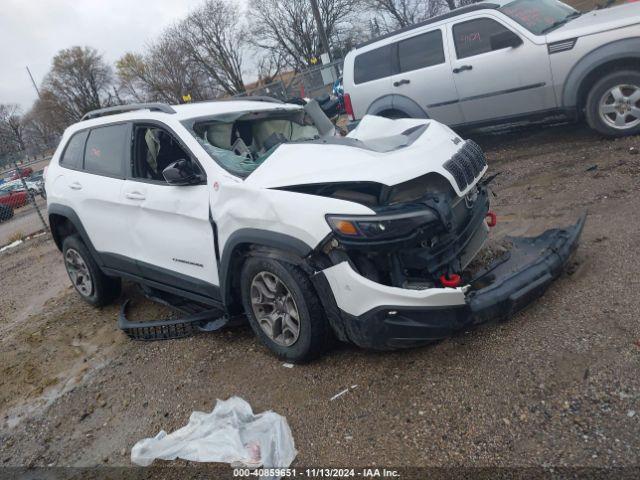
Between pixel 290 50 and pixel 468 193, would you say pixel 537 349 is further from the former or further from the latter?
pixel 290 50

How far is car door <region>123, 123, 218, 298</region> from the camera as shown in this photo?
3.61 meters

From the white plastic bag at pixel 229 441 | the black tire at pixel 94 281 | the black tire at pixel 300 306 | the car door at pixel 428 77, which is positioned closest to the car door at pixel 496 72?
the car door at pixel 428 77

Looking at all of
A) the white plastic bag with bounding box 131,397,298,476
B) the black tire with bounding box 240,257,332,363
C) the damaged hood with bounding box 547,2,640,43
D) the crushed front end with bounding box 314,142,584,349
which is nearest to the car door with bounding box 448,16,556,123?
the damaged hood with bounding box 547,2,640,43

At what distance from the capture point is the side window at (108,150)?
169 inches

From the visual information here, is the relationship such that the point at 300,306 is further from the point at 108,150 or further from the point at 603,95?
the point at 603,95

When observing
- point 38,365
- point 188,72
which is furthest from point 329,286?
point 188,72

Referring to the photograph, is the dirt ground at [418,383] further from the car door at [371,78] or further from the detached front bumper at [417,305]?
the car door at [371,78]

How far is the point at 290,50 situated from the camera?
4541 centimetres

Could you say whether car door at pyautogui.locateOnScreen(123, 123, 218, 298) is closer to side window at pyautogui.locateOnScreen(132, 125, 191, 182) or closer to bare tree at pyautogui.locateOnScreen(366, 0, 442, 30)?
side window at pyautogui.locateOnScreen(132, 125, 191, 182)

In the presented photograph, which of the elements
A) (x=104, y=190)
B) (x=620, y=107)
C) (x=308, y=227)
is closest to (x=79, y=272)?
(x=104, y=190)

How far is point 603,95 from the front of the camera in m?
6.00

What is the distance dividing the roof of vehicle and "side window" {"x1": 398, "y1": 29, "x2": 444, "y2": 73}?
337cm

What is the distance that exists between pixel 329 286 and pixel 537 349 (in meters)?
1.24

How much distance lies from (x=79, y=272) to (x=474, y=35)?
5.82 m
